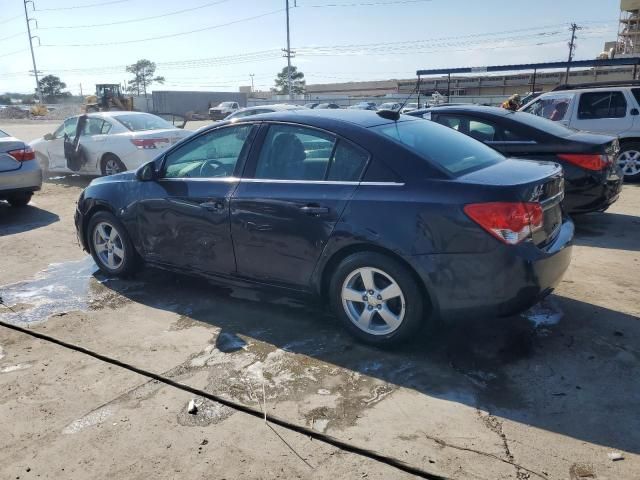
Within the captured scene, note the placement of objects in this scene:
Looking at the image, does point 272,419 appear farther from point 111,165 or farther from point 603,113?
point 603,113

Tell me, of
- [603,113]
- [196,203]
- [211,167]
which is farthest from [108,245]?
[603,113]

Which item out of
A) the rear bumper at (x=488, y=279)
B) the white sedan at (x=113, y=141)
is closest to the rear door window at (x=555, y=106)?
the white sedan at (x=113, y=141)

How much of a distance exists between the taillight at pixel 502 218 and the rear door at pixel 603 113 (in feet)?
26.8

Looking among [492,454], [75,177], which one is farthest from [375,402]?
[75,177]

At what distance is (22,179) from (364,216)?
23.0 feet

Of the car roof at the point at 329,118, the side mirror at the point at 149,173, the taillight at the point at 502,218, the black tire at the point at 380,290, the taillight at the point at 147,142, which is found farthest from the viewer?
the taillight at the point at 147,142

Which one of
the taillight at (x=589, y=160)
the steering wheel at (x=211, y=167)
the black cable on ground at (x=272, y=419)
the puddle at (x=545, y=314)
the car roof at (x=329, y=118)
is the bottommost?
the black cable on ground at (x=272, y=419)

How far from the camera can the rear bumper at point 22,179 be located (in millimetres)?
8203

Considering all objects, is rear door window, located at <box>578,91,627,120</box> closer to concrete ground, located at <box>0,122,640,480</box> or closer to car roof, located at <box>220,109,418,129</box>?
concrete ground, located at <box>0,122,640,480</box>

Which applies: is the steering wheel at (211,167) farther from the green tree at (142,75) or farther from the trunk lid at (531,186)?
the green tree at (142,75)

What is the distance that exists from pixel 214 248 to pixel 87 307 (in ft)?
4.46

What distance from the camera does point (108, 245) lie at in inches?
209

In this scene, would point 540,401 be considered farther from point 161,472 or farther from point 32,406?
point 32,406

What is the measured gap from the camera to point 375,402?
10.2ft
